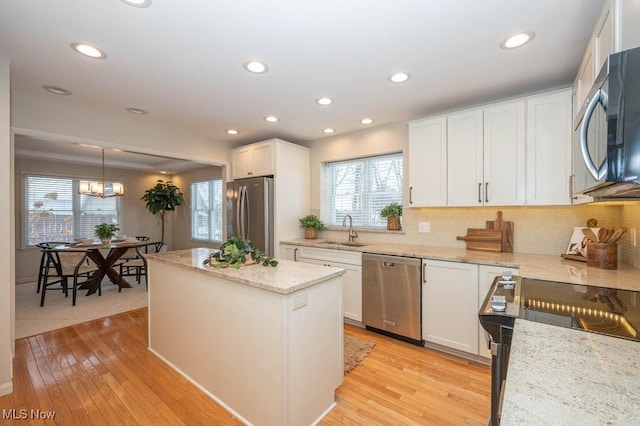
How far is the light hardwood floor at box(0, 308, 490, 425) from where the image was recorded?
1858 millimetres

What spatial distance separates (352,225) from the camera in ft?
13.1

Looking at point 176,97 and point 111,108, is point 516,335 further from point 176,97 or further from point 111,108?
point 111,108

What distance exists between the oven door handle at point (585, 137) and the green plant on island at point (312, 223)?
3171 millimetres

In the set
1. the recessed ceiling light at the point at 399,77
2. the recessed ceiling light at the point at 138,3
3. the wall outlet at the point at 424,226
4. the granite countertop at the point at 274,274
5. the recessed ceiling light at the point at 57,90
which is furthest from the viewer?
the wall outlet at the point at 424,226

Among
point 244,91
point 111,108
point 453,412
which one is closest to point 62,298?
point 111,108

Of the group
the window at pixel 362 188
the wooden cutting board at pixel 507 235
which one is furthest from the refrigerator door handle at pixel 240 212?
the wooden cutting board at pixel 507 235

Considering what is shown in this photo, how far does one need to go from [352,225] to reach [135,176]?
5924mm

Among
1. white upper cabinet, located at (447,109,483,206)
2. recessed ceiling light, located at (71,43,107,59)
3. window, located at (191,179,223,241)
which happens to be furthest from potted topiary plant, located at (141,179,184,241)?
white upper cabinet, located at (447,109,483,206)

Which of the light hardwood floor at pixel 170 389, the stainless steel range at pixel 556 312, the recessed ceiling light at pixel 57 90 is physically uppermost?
the recessed ceiling light at pixel 57 90

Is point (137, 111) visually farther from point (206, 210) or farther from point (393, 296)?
point (206, 210)

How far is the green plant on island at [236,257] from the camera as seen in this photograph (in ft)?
6.77

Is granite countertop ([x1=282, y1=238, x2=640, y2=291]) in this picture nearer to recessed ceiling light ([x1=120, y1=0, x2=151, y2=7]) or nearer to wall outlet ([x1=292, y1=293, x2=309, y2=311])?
wall outlet ([x1=292, y1=293, x2=309, y2=311])

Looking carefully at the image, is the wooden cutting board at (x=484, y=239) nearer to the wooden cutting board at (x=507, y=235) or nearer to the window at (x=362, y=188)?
the wooden cutting board at (x=507, y=235)

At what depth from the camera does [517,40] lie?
5.99 feet
